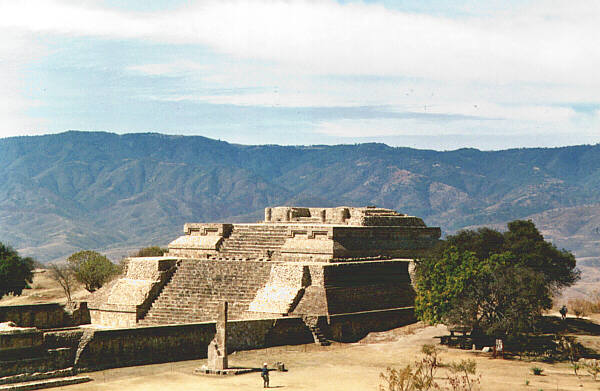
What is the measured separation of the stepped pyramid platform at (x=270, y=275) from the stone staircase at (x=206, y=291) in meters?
0.05

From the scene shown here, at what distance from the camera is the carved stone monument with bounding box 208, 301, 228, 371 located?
34.6 metres

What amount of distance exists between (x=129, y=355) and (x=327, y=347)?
928 cm

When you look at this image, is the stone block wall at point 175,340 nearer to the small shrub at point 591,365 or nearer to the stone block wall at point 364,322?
the stone block wall at point 364,322

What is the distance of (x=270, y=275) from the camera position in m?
44.9

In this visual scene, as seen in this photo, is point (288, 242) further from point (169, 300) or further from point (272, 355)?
point (272, 355)

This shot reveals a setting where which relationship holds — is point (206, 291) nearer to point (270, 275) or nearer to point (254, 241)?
point (270, 275)

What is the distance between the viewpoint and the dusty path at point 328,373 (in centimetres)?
3183

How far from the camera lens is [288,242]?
47500 mm

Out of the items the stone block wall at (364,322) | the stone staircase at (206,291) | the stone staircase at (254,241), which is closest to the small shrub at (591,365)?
the stone block wall at (364,322)

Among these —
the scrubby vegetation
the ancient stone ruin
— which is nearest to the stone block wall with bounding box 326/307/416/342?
the ancient stone ruin

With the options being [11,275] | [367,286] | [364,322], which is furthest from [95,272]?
[364,322]

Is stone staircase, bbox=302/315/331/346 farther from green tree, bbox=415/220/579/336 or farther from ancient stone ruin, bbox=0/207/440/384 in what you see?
green tree, bbox=415/220/579/336

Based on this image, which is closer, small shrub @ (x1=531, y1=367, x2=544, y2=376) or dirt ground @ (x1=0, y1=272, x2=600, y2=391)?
dirt ground @ (x1=0, y1=272, x2=600, y2=391)

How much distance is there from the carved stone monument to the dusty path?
3.08 ft
